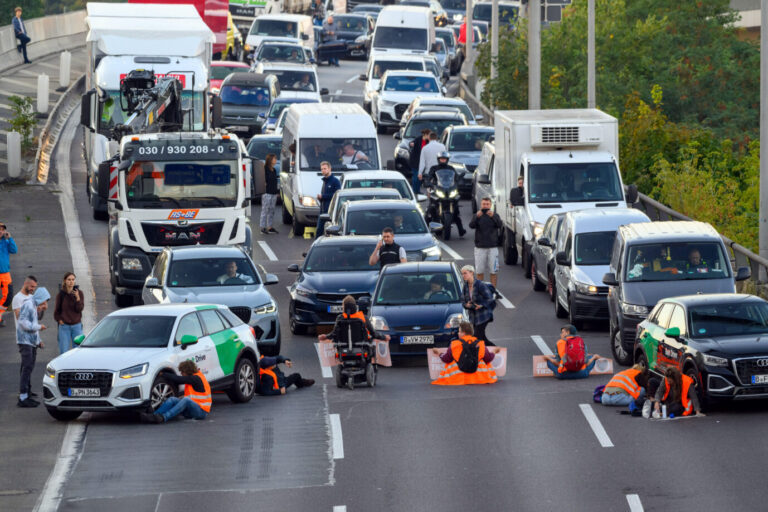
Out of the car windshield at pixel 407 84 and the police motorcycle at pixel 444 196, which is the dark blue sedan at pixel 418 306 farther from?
the car windshield at pixel 407 84

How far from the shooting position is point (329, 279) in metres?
26.5

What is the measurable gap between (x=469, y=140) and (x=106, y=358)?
2337 centimetres

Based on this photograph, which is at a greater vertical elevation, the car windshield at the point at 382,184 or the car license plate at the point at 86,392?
the car windshield at the point at 382,184

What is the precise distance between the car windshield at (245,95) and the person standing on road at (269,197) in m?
12.9

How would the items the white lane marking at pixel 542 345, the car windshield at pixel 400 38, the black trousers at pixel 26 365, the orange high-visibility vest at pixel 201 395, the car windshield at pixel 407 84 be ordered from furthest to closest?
the car windshield at pixel 400 38, the car windshield at pixel 407 84, the white lane marking at pixel 542 345, the black trousers at pixel 26 365, the orange high-visibility vest at pixel 201 395

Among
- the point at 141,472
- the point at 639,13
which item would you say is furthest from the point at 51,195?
the point at 639,13

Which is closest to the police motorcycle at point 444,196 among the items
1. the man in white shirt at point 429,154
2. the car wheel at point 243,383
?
the man in white shirt at point 429,154

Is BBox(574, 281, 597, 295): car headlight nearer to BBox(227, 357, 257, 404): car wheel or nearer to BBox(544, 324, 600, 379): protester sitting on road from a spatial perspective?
BBox(544, 324, 600, 379): protester sitting on road

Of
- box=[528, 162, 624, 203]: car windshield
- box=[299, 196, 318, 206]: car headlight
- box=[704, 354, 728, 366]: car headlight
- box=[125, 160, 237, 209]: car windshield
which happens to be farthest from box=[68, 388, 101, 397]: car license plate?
box=[299, 196, 318, 206]: car headlight

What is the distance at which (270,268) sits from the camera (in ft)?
109

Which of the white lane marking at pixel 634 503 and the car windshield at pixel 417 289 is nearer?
the white lane marking at pixel 634 503

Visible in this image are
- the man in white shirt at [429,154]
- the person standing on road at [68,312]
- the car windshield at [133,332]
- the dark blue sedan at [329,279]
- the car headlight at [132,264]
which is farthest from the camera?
the man in white shirt at [429,154]

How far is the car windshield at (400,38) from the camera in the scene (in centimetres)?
6406

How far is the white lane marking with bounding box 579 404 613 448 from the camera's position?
18.4 meters
